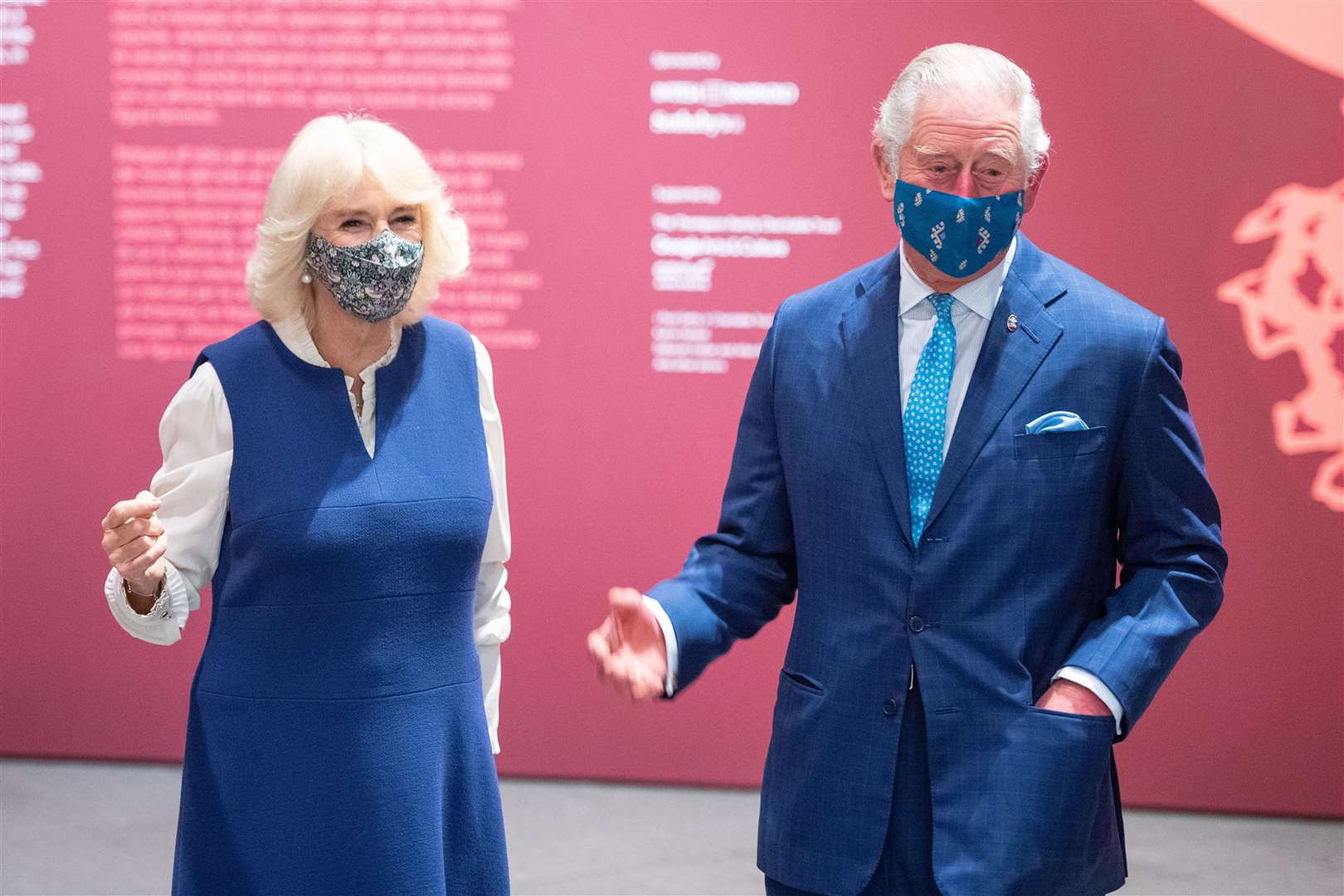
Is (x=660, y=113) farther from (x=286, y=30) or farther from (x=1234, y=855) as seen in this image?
(x=1234, y=855)

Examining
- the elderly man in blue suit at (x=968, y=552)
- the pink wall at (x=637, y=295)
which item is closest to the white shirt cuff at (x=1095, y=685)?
the elderly man in blue suit at (x=968, y=552)

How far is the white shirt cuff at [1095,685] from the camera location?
1.69 m

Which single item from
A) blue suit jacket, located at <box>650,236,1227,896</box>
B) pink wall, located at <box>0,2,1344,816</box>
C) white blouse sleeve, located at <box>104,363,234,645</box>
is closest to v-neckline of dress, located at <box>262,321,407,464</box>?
white blouse sleeve, located at <box>104,363,234,645</box>

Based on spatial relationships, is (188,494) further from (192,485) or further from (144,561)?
(144,561)

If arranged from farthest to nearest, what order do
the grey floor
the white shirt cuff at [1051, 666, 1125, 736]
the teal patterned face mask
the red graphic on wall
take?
the red graphic on wall → the grey floor → the teal patterned face mask → the white shirt cuff at [1051, 666, 1125, 736]

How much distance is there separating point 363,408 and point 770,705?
7.96ft

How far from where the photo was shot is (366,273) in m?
2.35

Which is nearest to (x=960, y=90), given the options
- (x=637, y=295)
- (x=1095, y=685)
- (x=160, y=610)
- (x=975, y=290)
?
(x=975, y=290)


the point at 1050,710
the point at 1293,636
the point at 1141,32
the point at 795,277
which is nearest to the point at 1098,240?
the point at 1141,32

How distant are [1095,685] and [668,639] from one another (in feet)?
1.72

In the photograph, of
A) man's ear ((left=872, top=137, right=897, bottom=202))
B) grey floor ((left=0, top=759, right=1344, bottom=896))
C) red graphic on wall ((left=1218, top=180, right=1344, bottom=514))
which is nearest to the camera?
man's ear ((left=872, top=137, right=897, bottom=202))

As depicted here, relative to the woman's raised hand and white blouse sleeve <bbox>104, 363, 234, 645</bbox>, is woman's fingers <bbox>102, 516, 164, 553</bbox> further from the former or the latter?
white blouse sleeve <bbox>104, 363, 234, 645</bbox>

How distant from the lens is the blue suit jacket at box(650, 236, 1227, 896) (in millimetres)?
1717

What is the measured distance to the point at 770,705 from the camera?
449 cm
